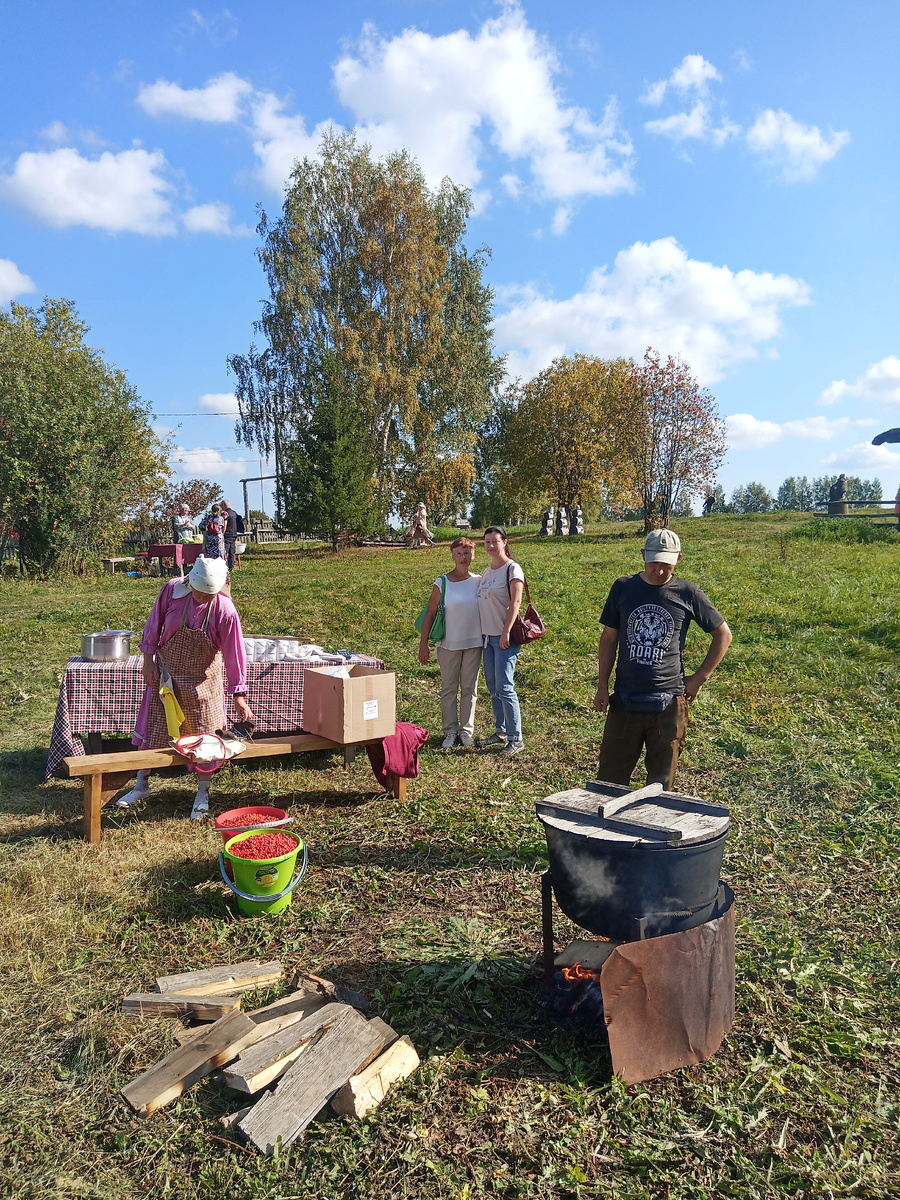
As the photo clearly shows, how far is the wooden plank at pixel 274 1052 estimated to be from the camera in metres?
2.79

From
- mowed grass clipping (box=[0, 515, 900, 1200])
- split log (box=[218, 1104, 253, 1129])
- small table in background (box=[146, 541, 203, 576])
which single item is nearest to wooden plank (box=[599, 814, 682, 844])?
mowed grass clipping (box=[0, 515, 900, 1200])

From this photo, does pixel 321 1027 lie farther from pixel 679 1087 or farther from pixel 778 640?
pixel 778 640

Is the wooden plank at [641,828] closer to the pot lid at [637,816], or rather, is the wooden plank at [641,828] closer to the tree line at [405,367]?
the pot lid at [637,816]

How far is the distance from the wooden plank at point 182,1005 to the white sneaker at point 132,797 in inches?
103

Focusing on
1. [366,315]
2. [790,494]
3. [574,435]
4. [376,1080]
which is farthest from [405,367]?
[790,494]

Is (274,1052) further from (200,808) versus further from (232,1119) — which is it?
(200,808)

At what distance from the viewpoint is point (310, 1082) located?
9.10ft

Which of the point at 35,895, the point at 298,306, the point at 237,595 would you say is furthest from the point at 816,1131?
the point at 298,306

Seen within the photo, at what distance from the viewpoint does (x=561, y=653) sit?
10.6 m

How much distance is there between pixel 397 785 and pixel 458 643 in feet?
5.23

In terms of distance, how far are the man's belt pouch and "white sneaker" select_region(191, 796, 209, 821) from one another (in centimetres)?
308

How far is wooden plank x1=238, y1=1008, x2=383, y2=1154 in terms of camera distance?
2627mm

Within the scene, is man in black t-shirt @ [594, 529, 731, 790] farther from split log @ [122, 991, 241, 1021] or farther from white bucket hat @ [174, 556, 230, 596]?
white bucket hat @ [174, 556, 230, 596]

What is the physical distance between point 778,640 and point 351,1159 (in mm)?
9054
